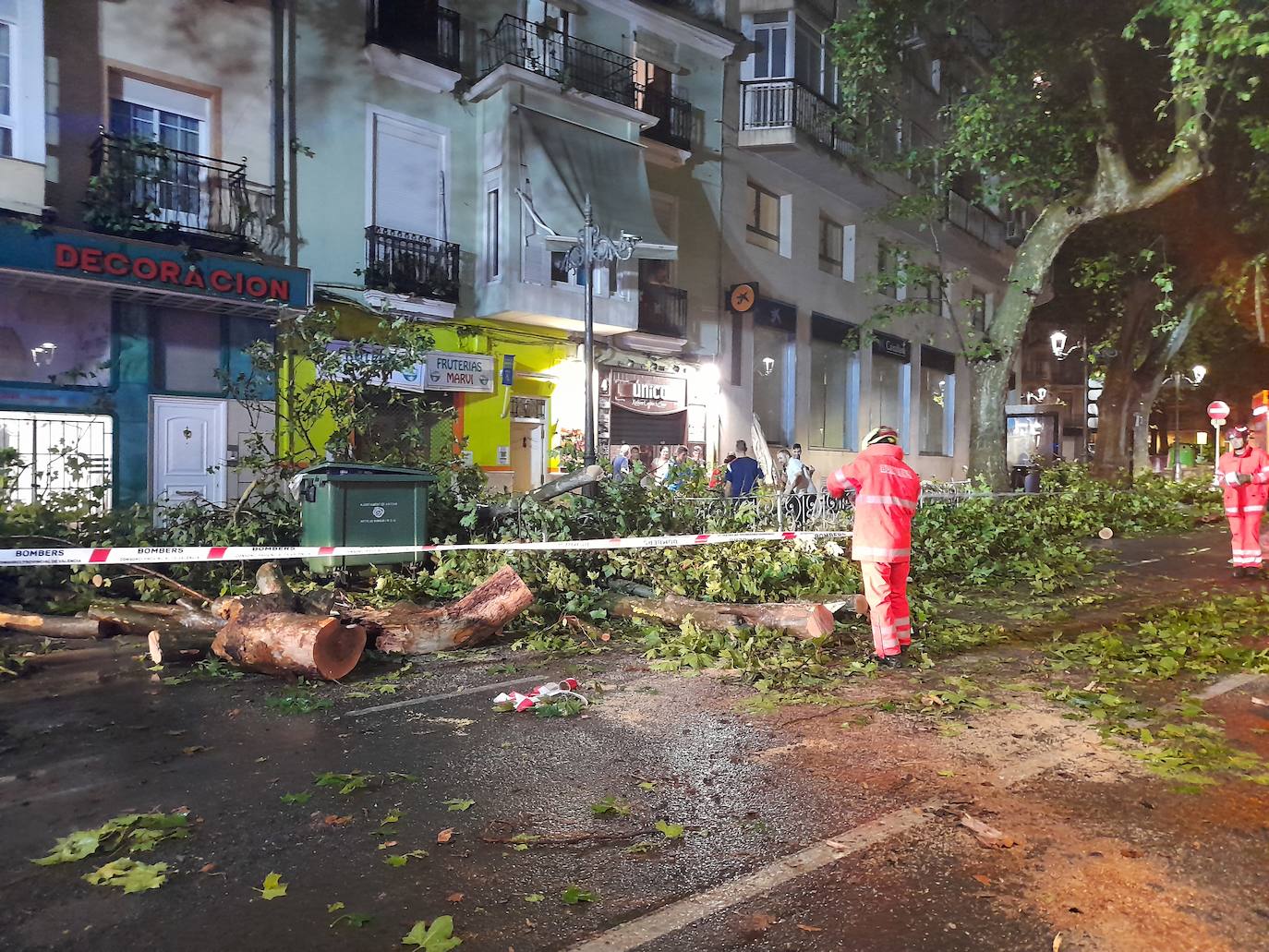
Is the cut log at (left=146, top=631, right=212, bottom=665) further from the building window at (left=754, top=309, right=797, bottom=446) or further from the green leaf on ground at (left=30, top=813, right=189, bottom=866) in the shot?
the building window at (left=754, top=309, right=797, bottom=446)

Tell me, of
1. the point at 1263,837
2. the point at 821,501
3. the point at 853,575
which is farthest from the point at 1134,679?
the point at 821,501

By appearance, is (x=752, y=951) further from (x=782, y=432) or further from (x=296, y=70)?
(x=782, y=432)

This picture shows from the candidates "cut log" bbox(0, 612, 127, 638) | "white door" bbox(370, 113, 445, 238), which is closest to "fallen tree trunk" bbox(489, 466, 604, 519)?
"cut log" bbox(0, 612, 127, 638)

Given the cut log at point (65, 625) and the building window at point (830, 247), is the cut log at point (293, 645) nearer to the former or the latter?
the cut log at point (65, 625)

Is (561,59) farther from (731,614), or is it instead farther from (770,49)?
(731,614)

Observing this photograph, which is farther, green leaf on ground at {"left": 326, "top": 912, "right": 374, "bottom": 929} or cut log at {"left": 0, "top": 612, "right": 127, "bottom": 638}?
cut log at {"left": 0, "top": 612, "right": 127, "bottom": 638}

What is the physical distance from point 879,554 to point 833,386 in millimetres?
19608

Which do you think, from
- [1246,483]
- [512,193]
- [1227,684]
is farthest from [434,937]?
[512,193]

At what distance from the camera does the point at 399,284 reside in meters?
15.0

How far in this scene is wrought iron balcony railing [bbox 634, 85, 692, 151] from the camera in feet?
61.2

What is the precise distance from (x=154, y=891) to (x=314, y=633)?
8.86 feet

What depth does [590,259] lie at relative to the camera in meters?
12.6

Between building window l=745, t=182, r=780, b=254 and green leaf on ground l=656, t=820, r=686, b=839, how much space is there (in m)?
19.3

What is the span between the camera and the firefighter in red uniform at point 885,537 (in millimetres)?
6207
